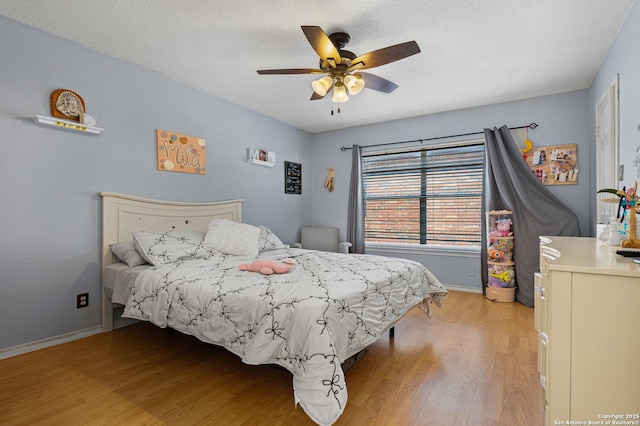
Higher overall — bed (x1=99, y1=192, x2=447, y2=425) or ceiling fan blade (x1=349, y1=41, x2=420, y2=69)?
ceiling fan blade (x1=349, y1=41, x2=420, y2=69)

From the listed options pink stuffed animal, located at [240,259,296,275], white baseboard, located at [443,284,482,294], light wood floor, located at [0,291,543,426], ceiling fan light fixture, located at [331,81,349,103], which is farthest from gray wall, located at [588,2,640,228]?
pink stuffed animal, located at [240,259,296,275]

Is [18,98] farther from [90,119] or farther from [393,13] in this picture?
[393,13]

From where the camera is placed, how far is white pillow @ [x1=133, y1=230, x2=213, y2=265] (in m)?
2.65

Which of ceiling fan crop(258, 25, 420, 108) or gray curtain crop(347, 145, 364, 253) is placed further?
gray curtain crop(347, 145, 364, 253)

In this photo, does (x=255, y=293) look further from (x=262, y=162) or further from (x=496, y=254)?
(x=496, y=254)

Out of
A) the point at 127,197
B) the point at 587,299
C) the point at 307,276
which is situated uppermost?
the point at 127,197

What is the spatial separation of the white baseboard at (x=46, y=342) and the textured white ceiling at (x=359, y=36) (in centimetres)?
246

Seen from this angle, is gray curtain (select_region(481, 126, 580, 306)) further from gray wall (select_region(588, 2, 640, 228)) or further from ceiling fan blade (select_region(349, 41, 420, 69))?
ceiling fan blade (select_region(349, 41, 420, 69))

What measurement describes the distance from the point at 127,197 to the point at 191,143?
0.94 meters


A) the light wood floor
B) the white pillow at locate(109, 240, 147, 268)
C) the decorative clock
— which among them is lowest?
the light wood floor

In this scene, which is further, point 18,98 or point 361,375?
point 18,98

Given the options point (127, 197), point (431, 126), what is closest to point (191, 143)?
point (127, 197)

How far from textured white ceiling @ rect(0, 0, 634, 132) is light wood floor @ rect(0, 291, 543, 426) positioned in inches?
98.4

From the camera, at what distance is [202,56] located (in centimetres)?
280
